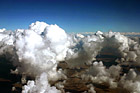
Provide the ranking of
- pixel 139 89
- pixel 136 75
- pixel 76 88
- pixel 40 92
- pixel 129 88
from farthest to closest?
pixel 76 88 → pixel 136 75 → pixel 129 88 → pixel 139 89 → pixel 40 92

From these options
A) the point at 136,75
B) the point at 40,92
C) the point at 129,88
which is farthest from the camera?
the point at 136,75

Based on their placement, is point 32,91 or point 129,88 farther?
point 129,88

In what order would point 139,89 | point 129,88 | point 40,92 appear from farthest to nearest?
point 129,88 < point 139,89 < point 40,92

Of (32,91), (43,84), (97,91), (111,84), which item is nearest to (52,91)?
(43,84)

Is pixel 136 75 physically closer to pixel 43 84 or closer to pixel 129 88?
pixel 129 88

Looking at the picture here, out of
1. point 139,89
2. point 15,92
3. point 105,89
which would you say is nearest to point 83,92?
point 105,89

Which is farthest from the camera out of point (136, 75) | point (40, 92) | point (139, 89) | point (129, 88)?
point (136, 75)

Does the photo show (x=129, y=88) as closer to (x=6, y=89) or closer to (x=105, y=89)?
(x=105, y=89)

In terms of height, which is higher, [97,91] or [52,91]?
[52,91]

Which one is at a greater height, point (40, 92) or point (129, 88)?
point (40, 92)
